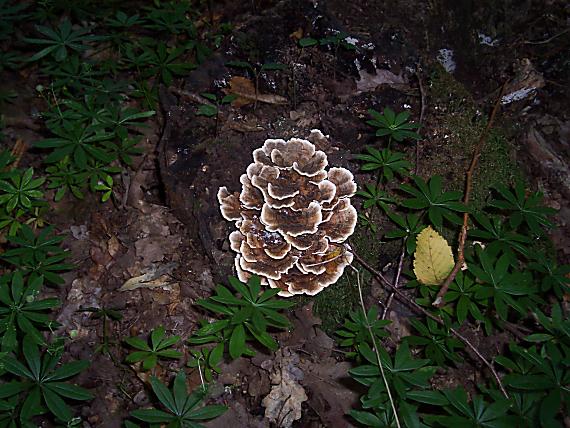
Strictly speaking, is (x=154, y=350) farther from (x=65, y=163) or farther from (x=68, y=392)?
(x=65, y=163)

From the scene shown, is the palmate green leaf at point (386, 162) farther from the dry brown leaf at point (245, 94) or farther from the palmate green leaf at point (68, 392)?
the palmate green leaf at point (68, 392)

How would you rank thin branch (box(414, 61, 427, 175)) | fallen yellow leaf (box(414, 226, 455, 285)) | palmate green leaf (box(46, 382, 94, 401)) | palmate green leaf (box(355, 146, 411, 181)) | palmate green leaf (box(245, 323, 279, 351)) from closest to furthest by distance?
palmate green leaf (box(46, 382, 94, 401)) → palmate green leaf (box(245, 323, 279, 351)) → fallen yellow leaf (box(414, 226, 455, 285)) → palmate green leaf (box(355, 146, 411, 181)) → thin branch (box(414, 61, 427, 175))

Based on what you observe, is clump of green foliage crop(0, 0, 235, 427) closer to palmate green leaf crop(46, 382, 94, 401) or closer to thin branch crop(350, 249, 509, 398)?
palmate green leaf crop(46, 382, 94, 401)

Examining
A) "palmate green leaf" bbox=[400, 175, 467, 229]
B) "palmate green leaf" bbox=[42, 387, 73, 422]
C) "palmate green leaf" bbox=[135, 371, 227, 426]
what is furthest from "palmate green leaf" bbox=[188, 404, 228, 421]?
"palmate green leaf" bbox=[400, 175, 467, 229]

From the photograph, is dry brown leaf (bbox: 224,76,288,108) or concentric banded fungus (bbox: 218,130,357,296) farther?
dry brown leaf (bbox: 224,76,288,108)

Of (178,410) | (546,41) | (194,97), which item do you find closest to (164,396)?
(178,410)

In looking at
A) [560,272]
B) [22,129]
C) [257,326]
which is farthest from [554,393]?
[22,129]

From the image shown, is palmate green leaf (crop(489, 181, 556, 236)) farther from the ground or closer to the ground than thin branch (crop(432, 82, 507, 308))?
farther from the ground

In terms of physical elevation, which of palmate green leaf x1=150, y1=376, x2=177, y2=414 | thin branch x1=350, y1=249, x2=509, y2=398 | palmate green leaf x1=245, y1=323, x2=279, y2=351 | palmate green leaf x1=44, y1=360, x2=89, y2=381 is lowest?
palmate green leaf x1=44, y1=360, x2=89, y2=381

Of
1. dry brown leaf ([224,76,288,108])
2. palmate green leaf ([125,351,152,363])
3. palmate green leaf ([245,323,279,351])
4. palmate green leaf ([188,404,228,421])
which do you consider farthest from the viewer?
dry brown leaf ([224,76,288,108])
